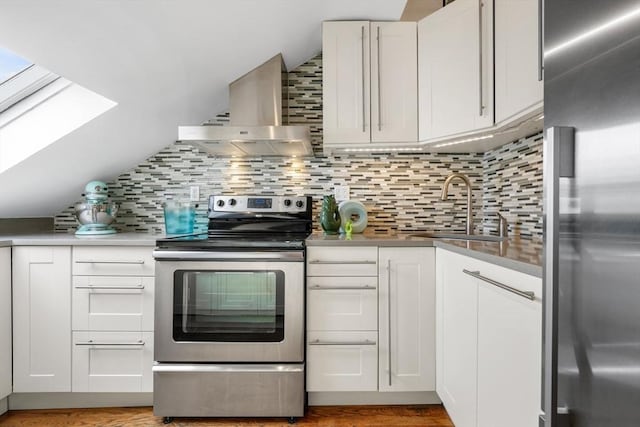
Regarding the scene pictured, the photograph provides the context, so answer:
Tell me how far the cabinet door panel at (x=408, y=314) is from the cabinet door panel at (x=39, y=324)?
1656 mm

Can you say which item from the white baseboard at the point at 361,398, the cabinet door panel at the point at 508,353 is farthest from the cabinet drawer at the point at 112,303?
the cabinet door panel at the point at 508,353

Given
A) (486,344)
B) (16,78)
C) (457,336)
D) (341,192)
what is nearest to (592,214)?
(486,344)

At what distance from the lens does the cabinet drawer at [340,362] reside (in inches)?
79.2

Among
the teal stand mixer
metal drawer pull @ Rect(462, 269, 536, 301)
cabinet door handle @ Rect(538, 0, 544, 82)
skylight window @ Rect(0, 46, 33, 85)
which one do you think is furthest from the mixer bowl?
cabinet door handle @ Rect(538, 0, 544, 82)

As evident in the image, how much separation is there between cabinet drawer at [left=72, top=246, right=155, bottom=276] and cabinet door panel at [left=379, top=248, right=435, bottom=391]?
1.26m

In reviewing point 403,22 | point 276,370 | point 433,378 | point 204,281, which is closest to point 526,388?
point 433,378

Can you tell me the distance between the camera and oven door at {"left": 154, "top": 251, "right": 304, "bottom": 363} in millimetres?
1960

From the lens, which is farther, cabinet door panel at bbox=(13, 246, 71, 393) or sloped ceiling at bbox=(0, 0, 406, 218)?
cabinet door panel at bbox=(13, 246, 71, 393)

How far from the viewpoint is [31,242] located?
2004mm

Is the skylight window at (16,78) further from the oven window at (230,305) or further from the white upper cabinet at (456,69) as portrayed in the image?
the white upper cabinet at (456,69)

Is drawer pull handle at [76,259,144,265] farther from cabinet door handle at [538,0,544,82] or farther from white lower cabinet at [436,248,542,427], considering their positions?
cabinet door handle at [538,0,544,82]

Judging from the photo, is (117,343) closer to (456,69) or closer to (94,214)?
(94,214)

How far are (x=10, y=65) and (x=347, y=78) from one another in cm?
179

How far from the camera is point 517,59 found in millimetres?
1602
